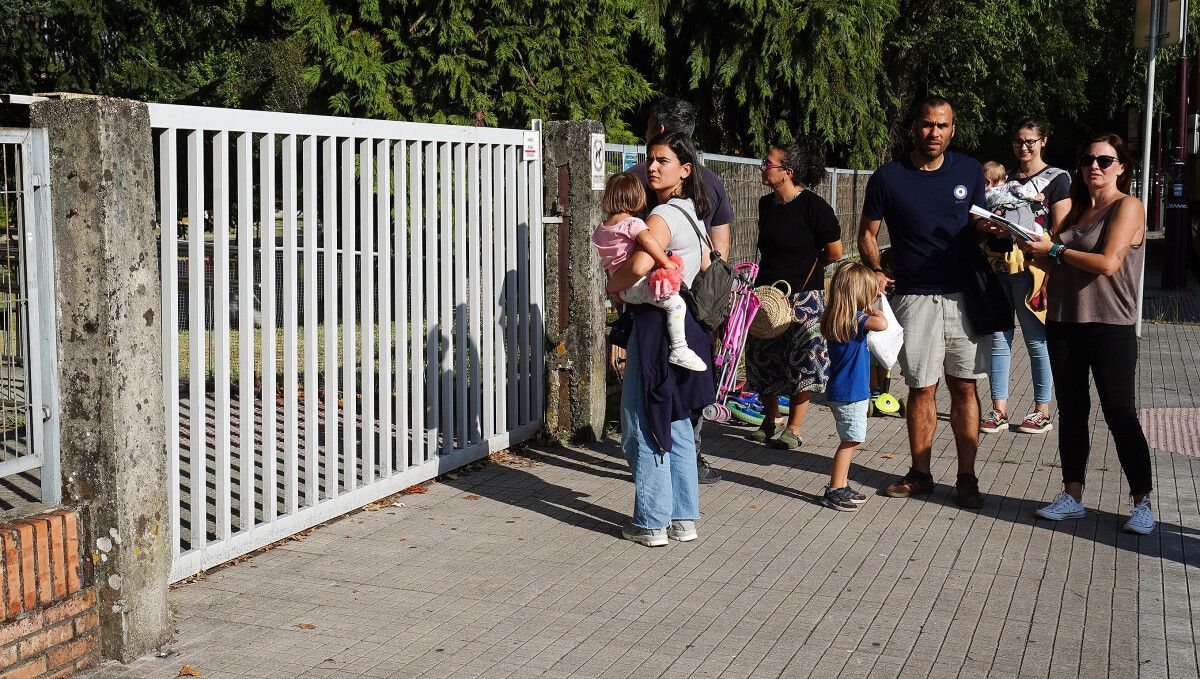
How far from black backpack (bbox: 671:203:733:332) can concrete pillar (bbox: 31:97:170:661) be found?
2469 mm

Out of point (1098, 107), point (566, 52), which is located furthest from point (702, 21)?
point (1098, 107)

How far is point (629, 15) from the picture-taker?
18484 millimetres

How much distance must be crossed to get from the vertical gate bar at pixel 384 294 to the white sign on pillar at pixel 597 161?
1955 millimetres

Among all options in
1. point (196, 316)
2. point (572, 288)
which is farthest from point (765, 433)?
point (196, 316)

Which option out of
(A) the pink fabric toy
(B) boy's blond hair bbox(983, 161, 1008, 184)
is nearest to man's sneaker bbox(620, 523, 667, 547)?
(A) the pink fabric toy

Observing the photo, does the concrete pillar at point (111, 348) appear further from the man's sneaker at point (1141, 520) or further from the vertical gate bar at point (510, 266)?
the man's sneaker at point (1141, 520)

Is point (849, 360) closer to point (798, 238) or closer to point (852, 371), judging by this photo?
point (852, 371)

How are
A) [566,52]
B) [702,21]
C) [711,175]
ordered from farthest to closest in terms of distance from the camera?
1. [702,21]
2. [566,52]
3. [711,175]

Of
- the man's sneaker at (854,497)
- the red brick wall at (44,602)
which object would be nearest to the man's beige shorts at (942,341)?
the man's sneaker at (854,497)

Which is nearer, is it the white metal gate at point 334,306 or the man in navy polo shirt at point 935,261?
the white metal gate at point 334,306

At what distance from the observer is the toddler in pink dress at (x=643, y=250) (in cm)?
587

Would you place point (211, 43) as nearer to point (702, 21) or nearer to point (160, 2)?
point (160, 2)

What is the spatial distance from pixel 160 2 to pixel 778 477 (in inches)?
717

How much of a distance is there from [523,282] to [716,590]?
3165mm
